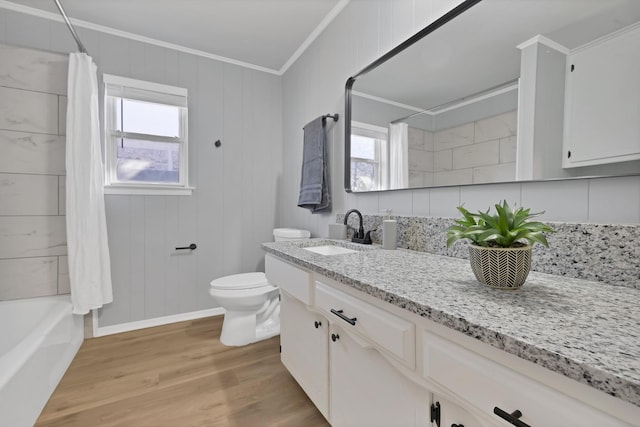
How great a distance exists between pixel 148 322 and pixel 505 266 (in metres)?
2.70

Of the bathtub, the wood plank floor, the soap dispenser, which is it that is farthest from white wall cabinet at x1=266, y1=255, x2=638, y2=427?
→ the bathtub

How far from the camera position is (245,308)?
210cm

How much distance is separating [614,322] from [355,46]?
1.92 meters

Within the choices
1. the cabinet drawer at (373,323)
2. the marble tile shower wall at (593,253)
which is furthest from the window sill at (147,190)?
the marble tile shower wall at (593,253)

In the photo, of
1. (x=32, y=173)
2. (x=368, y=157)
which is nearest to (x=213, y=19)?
(x=368, y=157)

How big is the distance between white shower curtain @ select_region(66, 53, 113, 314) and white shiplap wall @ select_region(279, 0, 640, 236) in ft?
5.09

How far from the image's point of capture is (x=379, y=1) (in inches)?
66.0

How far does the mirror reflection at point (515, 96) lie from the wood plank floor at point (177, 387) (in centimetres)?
133

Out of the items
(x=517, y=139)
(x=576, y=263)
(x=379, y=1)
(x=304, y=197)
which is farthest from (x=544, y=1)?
(x=304, y=197)

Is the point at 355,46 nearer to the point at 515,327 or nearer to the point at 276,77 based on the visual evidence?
the point at 276,77

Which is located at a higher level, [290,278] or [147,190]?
[147,190]

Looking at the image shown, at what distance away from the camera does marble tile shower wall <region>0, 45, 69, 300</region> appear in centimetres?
199

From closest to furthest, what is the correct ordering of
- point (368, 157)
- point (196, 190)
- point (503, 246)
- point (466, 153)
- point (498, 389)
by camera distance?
point (498, 389), point (503, 246), point (466, 153), point (368, 157), point (196, 190)

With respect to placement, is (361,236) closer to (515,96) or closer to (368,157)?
(368,157)
